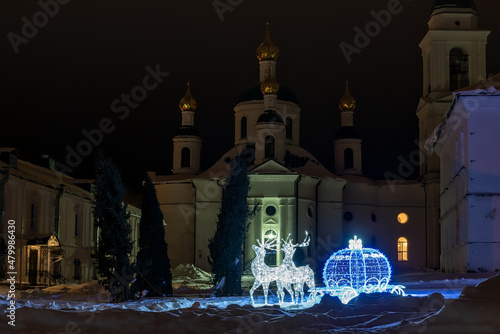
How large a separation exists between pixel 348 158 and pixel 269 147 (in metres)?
7.99

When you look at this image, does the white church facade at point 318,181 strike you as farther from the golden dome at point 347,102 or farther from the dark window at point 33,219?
the dark window at point 33,219

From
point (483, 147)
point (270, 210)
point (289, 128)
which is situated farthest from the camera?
point (289, 128)

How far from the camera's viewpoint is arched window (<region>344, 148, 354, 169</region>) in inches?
2327

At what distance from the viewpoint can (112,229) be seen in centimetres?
2536

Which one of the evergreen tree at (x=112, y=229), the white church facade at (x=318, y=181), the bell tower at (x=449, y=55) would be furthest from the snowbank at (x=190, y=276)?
the evergreen tree at (x=112, y=229)

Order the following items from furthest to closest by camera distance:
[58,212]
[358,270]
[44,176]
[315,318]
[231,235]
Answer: [44,176], [58,212], [231,235], [358,270], [315,318]

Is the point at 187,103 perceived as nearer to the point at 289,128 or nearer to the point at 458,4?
the point at 289,128

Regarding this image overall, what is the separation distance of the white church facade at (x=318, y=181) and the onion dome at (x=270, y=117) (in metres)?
0.07

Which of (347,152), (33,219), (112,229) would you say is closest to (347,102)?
(347,152)

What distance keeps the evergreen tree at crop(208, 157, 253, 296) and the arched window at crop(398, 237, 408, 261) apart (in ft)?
87.5

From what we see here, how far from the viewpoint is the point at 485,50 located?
172 ft

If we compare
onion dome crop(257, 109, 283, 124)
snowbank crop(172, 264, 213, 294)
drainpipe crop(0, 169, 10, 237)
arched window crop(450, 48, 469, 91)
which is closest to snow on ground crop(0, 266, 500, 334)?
drainpipe crop(0, 169, 10, 237)

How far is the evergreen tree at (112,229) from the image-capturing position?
2527 centimetres

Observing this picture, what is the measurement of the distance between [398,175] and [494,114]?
28.7 metres
